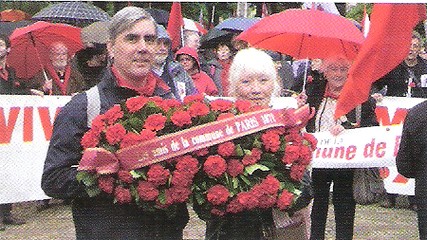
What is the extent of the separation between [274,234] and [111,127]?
0.85 meters

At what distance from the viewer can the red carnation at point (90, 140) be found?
296 cm

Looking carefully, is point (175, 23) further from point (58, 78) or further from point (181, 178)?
point (181, 178)

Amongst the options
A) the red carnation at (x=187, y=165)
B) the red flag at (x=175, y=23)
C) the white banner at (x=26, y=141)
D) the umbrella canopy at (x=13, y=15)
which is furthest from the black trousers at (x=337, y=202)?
the umbrella canopy at (x=13, y=15)

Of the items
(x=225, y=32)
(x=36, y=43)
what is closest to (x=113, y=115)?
(x=36, y=43)

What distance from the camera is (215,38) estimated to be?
1031 cm

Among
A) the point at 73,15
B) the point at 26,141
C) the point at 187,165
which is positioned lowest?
the point at 26,141

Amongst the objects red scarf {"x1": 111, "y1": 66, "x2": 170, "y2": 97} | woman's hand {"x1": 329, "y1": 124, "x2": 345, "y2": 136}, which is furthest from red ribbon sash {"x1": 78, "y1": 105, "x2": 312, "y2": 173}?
woman's hand {"x1": 329, "y1": 124, "x2": 345, "y2": 136}

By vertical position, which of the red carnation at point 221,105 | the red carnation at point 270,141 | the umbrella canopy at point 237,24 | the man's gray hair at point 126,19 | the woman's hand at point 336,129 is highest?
the man's gray hair at point 126,19

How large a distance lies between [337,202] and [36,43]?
347 cm

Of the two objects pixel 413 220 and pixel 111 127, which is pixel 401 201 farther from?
pixel 111 127

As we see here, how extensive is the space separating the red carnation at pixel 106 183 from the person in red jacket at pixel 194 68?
17.2ft

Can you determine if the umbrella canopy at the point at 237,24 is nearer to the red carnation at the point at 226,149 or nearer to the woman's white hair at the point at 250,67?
the woman's white hair at the point at 250,67

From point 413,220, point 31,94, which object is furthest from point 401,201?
point 31,94

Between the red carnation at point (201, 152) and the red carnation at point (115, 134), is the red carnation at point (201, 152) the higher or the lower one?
the lower one
